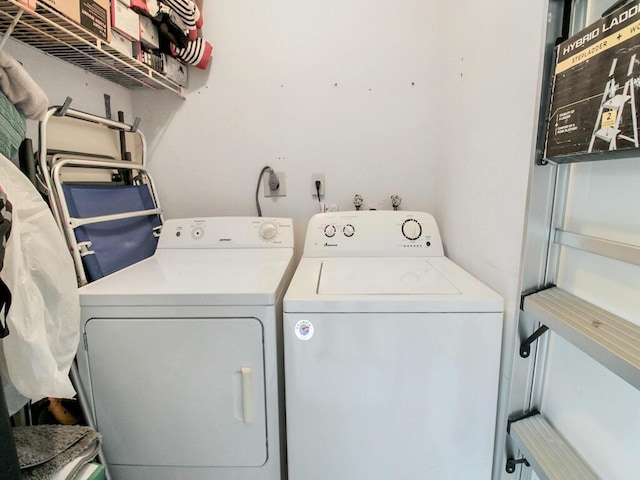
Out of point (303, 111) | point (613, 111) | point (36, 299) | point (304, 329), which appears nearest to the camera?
point (613, 111)

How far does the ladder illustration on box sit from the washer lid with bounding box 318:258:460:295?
52 centimetres

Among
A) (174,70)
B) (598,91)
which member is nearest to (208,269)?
(174,70)

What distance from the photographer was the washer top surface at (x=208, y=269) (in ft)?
3.18

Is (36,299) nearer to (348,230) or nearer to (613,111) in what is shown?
(348,230)

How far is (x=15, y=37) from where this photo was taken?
1088 mm

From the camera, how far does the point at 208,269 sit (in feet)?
4.10

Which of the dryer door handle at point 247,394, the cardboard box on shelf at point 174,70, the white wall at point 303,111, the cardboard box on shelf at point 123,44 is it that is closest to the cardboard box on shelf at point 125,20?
the cardboard box on shelf at point 123,44

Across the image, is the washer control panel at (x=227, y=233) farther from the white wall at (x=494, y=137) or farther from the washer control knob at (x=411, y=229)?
the white wall at (x=494, y=137)

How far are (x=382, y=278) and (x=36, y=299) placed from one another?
0.97 m

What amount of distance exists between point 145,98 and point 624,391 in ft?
7.12

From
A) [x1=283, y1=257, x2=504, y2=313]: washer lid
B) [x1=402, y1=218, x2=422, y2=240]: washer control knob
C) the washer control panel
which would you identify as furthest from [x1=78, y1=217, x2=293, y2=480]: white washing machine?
[x1=402, y1=218, x2=422, y2=240]: washer control knob

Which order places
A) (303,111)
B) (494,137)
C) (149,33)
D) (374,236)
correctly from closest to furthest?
1. (494,137)
2. (149,33)
3. (374,236)
4. (303,111)

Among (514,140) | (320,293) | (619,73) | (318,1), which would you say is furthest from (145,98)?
(619,73)

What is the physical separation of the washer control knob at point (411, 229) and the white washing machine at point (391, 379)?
1.47 feet
